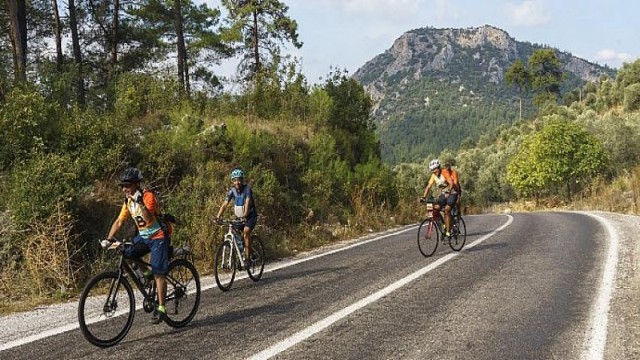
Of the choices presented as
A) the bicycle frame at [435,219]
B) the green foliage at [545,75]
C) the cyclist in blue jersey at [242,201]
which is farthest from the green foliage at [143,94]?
the green foliage at [545,75]

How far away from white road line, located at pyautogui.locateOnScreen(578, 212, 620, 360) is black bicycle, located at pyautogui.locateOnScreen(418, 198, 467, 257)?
314 cm

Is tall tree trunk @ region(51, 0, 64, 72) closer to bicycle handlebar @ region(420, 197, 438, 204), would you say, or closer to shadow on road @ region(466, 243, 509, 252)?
bicycle handlebar @ region(420, 197, 438, 204)

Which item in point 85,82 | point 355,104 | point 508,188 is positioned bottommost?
point 508,188

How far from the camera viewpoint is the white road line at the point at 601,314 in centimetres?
476


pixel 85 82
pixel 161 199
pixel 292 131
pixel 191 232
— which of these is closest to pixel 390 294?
pixel 191 232

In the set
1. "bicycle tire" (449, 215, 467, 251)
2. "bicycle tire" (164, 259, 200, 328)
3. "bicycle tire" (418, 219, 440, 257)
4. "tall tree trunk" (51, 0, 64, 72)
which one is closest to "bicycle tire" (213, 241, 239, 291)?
"bicycle tire" (164, 259, 200, 328)

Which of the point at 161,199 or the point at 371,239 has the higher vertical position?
the point at 161,199

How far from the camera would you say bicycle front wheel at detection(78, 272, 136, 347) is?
5306mm

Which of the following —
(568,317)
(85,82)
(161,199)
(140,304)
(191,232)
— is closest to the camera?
(568,317)

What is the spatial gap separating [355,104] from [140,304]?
1578cm

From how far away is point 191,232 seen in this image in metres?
10.2

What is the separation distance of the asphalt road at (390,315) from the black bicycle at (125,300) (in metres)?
0.15

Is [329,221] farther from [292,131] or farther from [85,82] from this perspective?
[85,82]

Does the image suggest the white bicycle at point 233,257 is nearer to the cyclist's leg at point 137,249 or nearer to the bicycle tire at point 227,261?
the bicycle tire at point 227,261
